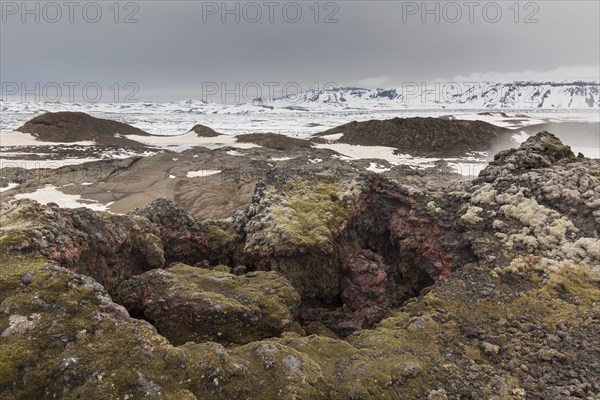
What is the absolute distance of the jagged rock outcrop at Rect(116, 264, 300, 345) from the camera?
7.43m

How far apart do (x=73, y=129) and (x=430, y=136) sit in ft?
235

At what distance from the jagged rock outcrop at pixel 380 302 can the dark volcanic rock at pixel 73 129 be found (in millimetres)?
76579

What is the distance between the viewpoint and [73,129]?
281ft

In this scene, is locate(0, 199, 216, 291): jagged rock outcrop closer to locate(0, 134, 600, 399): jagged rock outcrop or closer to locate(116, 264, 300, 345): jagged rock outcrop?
locate(0, 134, 600, 399): jagged rock outcrop

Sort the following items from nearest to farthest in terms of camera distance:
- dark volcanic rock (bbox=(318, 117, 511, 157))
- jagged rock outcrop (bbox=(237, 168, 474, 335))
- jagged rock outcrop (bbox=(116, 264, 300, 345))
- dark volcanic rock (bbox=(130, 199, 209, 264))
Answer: jagged rock outcrop (bbox=(116, 264, 300, 345))
jagged rock outcrop (bbox=(237, 168, 474, 335))
dark volcanic rock (bbox=(130, 199, 209, 264))
dark volcanic rock (bbox=(318, 117, 511, 157))

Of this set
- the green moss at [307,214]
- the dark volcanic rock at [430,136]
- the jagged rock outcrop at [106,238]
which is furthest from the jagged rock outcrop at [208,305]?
the dark volcanic rock at [430,136]

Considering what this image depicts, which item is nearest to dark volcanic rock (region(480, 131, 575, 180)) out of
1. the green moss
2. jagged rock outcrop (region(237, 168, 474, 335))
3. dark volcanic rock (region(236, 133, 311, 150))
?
jagged rock outcrop (region(237, 168, 474, 335))

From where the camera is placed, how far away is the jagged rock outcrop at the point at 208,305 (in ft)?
24.4

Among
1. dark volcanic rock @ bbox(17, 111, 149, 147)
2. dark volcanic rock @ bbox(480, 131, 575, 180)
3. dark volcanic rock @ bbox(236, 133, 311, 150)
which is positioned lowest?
dark volcanic rock @ bbox(480, 131, 575, 180)

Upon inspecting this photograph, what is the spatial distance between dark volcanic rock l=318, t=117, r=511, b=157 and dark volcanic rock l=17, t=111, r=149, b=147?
4539 centimetres

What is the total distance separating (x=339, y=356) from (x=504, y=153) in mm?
10357

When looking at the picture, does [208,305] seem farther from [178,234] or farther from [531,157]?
[531,157]

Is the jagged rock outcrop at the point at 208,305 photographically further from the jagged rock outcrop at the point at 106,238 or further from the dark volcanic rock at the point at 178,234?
the dark volcanic rock at the point at 178,234

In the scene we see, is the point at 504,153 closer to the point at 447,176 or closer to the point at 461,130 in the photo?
the point at 447,176
